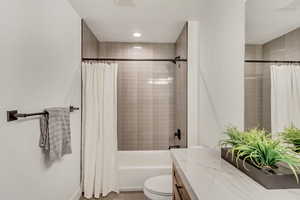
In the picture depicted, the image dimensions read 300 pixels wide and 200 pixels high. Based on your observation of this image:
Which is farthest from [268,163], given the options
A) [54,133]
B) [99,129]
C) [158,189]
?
[99,129]

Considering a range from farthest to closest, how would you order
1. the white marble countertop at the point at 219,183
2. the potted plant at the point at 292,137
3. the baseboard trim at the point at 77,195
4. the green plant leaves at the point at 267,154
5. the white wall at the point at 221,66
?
the baseboard trim at the point at 77,195 < the white wall at the point at 221,66 < the potted plant at the point at 292,137 < the green plant leaves at the point at 267,154 < the white marble countertop at the point at 219,183

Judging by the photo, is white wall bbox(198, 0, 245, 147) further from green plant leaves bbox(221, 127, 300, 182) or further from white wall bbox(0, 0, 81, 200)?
white wall bbox(0, 0, 81, 200)

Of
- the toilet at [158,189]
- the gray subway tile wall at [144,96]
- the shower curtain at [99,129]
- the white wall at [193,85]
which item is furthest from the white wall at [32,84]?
the gray subway tile wall at [144,96]

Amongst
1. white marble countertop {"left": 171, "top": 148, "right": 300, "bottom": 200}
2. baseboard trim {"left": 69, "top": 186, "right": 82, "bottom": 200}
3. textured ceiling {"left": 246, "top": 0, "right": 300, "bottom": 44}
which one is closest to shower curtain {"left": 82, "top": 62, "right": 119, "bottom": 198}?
baseboard trim {"left": 69, "top": 186, "right": 82, "bottom": 200}

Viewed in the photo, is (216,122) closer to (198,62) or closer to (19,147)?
(198,62)

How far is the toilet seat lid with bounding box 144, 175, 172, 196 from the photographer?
78.7 inches

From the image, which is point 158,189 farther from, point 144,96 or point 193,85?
point 144,96

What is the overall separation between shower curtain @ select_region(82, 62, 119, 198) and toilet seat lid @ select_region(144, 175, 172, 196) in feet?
2.23

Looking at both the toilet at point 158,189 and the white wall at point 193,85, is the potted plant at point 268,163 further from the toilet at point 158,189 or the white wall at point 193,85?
the white wall at point 193,85

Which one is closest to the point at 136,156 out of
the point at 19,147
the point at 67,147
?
the point at 67,147

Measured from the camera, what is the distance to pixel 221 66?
1789mm

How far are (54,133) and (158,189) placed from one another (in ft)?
3.75

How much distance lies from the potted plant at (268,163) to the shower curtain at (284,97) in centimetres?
19

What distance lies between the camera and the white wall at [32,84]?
3.93 ft
